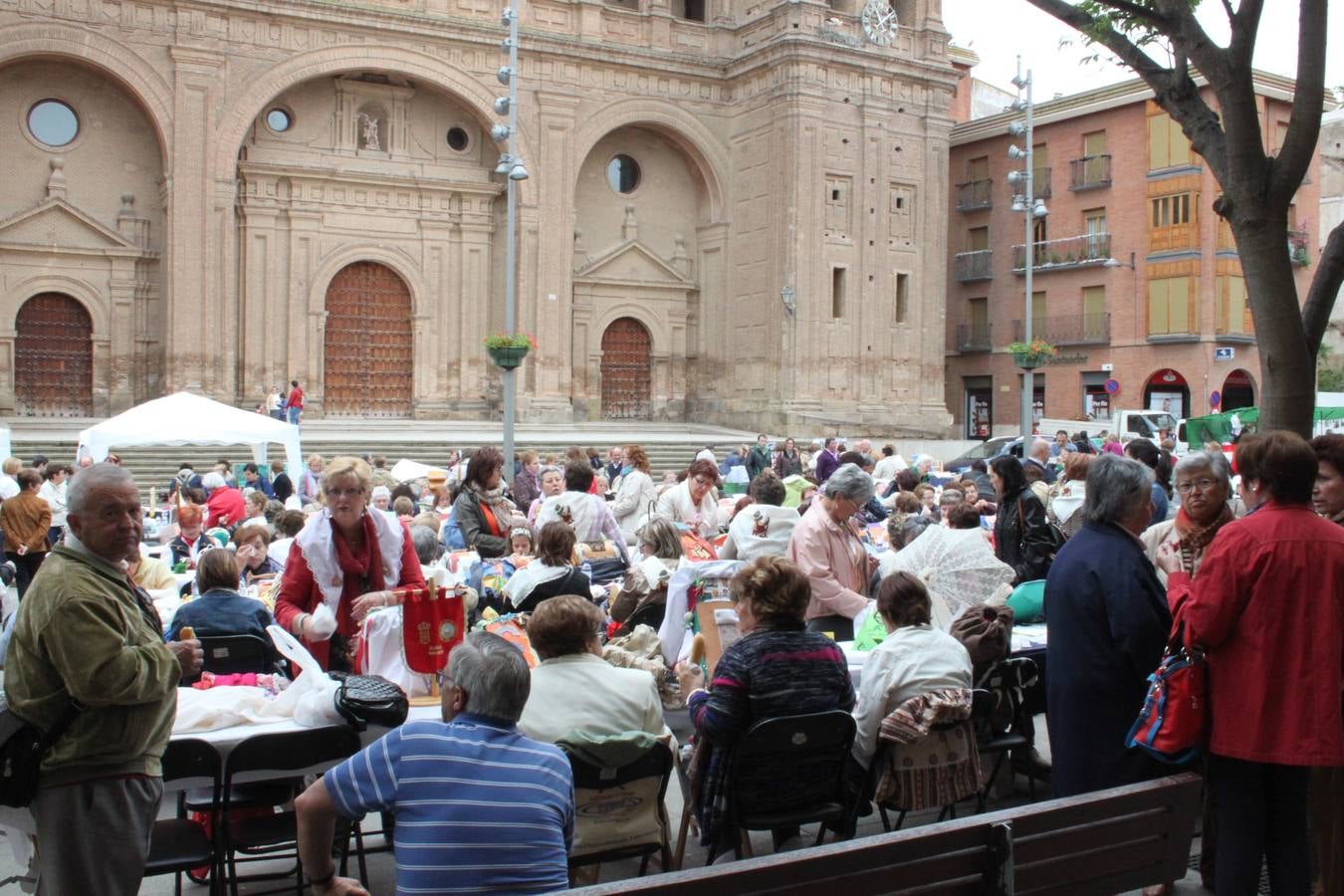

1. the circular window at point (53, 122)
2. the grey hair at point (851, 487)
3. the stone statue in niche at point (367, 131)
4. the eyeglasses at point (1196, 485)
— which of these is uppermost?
the stone statue in niche at point (367, 131)

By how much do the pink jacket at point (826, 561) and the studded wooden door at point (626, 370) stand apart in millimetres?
25593

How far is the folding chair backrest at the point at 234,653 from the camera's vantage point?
5473mm

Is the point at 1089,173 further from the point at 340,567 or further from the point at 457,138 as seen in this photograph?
the point at 340,567

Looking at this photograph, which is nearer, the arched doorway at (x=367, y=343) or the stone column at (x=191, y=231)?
the stone column at (x=191, y=231)

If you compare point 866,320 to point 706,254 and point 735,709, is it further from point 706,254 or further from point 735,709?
point 735,709

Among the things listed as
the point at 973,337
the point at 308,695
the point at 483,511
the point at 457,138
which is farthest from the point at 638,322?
the point at 308,695

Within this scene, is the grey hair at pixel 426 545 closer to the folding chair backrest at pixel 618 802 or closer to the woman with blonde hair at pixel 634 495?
the woman with blonde hair at pixel 634 495

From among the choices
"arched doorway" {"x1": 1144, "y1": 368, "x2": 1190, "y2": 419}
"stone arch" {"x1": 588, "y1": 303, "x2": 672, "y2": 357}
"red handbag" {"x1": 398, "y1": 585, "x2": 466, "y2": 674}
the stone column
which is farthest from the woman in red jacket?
"arched doorway" {"x1": 1144, "y1": 368, "x2": 1190, "y2": 419}

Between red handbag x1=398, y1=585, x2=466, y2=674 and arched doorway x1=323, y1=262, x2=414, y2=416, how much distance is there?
24.6 meters

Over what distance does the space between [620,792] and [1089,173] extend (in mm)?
34845

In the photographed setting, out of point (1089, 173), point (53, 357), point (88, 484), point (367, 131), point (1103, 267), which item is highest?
point (1089, 173)

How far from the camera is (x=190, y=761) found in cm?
404

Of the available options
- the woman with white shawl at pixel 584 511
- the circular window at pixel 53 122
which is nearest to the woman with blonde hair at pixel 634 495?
the woman with white shawl at pixel 584 511

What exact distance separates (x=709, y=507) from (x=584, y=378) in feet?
68.8
